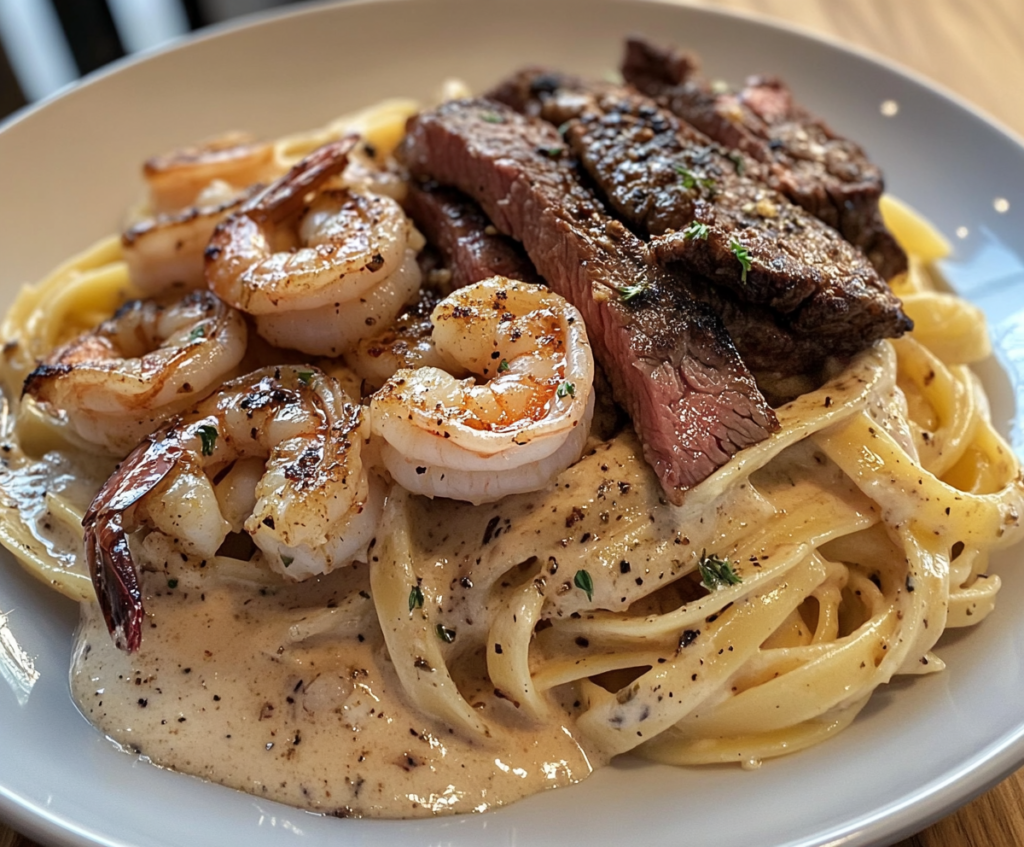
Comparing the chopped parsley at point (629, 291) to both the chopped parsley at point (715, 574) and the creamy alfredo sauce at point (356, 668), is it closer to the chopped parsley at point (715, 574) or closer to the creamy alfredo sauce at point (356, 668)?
the creamy alfredo sauce at point (356, 668)

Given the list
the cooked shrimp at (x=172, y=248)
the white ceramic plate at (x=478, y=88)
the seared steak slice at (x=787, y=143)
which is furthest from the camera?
the cooked shrimp at (x=172, y=248)

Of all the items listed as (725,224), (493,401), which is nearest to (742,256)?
(725,224)

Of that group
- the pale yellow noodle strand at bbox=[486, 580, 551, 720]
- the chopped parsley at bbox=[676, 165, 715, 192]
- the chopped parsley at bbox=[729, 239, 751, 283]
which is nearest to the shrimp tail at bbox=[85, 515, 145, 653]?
the pale yellow noodle strand at bbox=[486, 580, 551, 720]

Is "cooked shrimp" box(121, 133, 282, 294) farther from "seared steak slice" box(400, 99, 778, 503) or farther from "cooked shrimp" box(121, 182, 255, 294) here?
"seared steak slice" box(400, 99, 778, 503)

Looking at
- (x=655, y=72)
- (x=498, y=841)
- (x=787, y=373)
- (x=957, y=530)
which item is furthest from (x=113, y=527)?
(x=655, y=72)

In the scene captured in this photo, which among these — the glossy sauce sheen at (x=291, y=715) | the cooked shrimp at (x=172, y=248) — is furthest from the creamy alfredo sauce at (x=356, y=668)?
the cooked shrimp at (x=172, y=248)

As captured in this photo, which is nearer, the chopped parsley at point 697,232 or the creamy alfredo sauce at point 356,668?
the creamy alfredo sauce at point 356,668

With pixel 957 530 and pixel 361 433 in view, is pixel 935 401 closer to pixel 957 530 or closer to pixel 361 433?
pixel 957 530
